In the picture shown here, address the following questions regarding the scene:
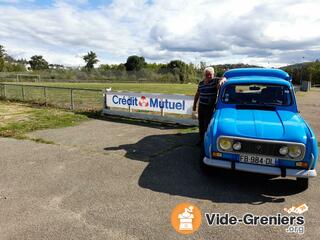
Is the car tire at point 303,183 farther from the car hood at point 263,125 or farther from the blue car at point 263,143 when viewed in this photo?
the car hood at point 263,125

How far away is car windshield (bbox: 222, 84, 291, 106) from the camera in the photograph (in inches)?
237

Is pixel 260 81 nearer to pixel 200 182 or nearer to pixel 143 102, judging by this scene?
pixel 200 182

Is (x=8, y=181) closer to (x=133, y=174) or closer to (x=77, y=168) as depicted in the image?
(x=77, y=168)

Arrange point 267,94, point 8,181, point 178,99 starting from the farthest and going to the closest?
1. point 178,99
2. point 267,94
3. point 8,181

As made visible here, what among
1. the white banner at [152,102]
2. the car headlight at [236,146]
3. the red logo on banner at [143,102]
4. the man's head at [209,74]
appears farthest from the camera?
the red logo on banner at [143,102]

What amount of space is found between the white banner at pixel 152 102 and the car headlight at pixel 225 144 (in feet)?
18.6

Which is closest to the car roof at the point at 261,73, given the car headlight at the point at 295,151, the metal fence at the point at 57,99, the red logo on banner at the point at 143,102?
the car headlight at the point at 295,151

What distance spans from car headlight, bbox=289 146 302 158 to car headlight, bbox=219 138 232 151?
914 millimetres

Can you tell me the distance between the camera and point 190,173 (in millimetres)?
5715

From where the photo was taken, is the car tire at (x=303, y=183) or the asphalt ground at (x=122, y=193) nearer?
the asphalt ground at (x=122, y=193)

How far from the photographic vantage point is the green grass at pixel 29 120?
9242 millimetres

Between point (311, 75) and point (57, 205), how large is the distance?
94504 millimetres

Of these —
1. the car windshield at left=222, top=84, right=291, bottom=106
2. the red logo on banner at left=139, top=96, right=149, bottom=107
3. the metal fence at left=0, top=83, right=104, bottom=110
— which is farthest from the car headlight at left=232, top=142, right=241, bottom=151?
the metal fence at left=0, top=83, right=104, bottom=110

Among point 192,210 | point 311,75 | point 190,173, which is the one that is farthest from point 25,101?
point 311,75
